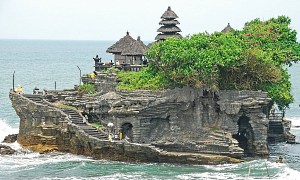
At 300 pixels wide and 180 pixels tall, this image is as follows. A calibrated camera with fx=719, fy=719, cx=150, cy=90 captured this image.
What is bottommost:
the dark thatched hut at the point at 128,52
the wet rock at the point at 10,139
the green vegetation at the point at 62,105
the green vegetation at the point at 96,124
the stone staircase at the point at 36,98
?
the wet rock at the point at 10,139

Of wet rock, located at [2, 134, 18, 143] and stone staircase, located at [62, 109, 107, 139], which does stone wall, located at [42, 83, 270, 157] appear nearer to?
stone staircase, located at [62, 109, 107, 139]

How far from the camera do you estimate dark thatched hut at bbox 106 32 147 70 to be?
68.0 metres

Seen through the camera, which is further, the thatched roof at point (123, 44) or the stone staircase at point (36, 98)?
the thatched roof at point (123, 44)

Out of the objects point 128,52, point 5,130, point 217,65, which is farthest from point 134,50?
point 5,130

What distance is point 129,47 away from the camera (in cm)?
6875

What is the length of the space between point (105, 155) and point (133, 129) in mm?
3145

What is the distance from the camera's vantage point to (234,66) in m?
58.6

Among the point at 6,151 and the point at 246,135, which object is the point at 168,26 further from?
the point at 6,151

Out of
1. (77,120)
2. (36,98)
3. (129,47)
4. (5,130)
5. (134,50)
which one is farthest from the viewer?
(5,130)

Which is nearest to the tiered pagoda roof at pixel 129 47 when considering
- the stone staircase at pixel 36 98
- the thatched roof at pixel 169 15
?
the thatched roof at pixel 169 15

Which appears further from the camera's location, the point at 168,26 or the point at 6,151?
the point at 168,26

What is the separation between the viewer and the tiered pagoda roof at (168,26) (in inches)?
2758

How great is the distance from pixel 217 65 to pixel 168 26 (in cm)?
1390

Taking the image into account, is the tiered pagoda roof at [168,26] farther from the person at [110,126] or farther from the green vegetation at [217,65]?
the person at [110,126]
